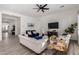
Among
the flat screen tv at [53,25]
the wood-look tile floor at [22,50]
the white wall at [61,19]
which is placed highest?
the white wall at [61,19]

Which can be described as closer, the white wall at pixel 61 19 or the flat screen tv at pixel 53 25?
the white wall at pixel 61 19

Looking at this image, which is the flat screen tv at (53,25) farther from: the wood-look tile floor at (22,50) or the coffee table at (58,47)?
the wood-look tile floor at (22,50)

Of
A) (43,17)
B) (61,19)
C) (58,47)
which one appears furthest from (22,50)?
(61,19)

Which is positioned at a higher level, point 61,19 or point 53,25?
point 61,19

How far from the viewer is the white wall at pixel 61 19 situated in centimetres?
214

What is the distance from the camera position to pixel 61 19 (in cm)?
229

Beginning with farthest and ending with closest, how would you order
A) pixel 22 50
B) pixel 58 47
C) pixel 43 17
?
1. pixel 43 17
2. pixel 22 50
3. pixel 58 47

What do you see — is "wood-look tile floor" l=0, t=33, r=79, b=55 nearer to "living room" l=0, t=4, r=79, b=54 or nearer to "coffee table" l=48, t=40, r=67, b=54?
"coffee table" l=48, t=40, r=67, b=54

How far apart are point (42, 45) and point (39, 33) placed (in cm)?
60

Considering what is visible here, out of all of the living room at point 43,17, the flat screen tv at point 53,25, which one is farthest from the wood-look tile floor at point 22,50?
the flat screen tv at point 53,25

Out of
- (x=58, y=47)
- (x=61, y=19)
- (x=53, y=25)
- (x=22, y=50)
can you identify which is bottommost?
(x=22, y=50)

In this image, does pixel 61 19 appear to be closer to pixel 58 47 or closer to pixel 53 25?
pixel 53 25
